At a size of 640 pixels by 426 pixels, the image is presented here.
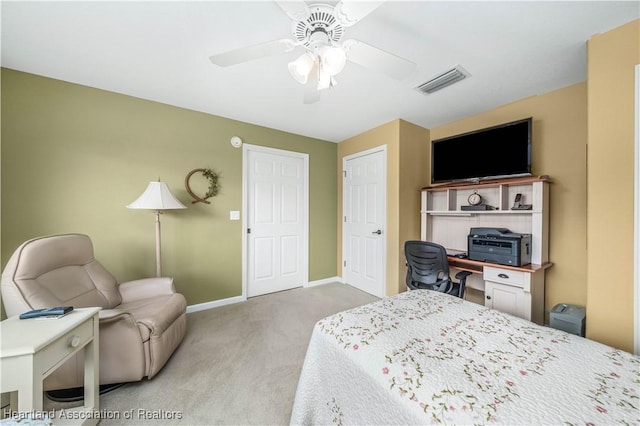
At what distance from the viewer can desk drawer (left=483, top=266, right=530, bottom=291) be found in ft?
6.79

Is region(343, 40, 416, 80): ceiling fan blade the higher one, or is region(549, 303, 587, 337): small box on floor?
region(343, 40, 416, 80): ceiling fan blade

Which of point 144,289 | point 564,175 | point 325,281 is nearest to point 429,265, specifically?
point 564,175

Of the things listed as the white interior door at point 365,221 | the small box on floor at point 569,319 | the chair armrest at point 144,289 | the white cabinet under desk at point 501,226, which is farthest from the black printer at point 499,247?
the chair armrest at point 144,289

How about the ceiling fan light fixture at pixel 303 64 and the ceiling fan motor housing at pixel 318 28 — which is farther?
the ceiling fan light fixture at pixel 303 64

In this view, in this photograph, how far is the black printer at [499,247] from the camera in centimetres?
214

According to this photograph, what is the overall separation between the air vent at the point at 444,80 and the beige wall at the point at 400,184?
73 centimetres

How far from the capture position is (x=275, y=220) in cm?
344

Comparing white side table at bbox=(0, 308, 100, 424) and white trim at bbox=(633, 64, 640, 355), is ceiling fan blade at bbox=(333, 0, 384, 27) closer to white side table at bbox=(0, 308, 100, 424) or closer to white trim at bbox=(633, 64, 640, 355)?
white trim at bbox=(633, 64, 640, 355)

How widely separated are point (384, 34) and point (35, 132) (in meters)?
3.07

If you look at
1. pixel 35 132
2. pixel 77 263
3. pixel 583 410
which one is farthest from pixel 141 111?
pixel 583 410

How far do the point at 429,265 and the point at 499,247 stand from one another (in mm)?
681

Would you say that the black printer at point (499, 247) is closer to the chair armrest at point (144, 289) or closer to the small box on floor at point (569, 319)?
the small box on floor at point (569, 319)

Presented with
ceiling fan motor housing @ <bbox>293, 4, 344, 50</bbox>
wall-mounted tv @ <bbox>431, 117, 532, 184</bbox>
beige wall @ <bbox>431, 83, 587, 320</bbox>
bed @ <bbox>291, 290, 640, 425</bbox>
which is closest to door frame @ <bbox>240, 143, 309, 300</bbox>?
wall-mounted tv @ <bbox>431, 117, 532, 184</bbox>

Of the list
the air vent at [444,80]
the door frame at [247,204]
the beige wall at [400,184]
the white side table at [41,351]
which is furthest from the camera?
the door frame at [247,204]
